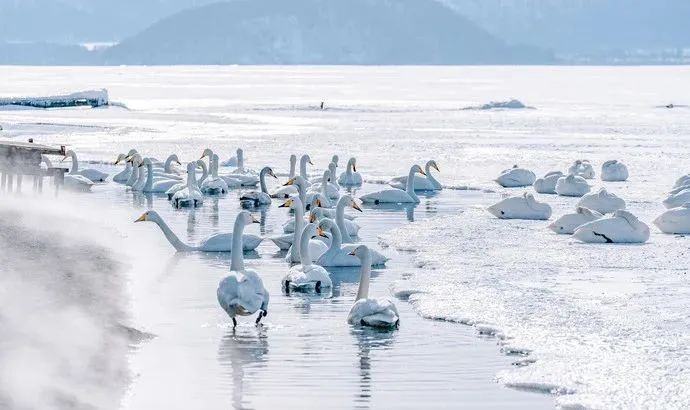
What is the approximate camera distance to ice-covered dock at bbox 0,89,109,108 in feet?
262

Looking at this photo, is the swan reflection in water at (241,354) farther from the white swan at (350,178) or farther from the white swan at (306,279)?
the white swan at (350,178)

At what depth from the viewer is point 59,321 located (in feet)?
46.6

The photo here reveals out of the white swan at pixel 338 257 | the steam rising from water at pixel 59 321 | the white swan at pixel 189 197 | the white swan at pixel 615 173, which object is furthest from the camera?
the white swan at pixel 615 173

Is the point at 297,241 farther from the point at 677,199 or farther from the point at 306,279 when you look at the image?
the point at 677,199

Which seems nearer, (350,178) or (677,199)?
(677,199)

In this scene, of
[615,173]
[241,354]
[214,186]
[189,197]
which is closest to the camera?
[241,354]

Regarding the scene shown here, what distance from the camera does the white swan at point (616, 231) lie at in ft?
72.3

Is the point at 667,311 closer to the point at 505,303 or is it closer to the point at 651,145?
the point at 505,303

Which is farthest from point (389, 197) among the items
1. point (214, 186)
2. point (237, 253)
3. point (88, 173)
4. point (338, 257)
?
point (237, 253)

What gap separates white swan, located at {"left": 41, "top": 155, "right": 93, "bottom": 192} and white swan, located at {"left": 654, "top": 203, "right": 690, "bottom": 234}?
13411 millimetres

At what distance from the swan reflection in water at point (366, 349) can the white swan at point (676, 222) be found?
994 cm

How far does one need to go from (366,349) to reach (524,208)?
12.2 m

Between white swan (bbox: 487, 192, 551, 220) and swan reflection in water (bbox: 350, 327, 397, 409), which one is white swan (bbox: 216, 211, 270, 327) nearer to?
swan reflection in water (bbox: 350, 327, 397, 409)

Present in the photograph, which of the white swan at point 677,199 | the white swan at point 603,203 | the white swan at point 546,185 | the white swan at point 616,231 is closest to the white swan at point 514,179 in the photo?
the white swan at point 546,185
